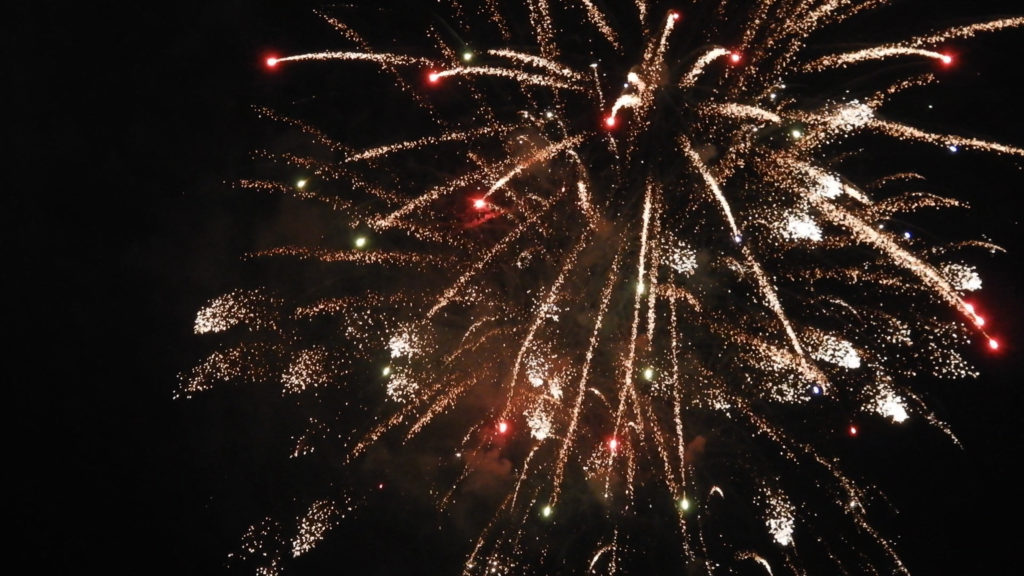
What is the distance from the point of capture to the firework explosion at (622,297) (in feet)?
17.2

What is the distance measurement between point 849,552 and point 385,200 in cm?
853

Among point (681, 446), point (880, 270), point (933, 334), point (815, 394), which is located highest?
point (880, 270)

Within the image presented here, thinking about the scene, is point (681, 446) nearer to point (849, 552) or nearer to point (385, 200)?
point (849, 552)

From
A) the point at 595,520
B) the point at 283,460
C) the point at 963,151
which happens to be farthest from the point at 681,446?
the point at 283,460

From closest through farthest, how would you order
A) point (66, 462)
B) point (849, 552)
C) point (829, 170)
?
1. point (829, 170)
2. point (849, 552)
3. point (66, 462)

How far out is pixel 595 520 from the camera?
741 centimetres

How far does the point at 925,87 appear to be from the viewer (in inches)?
223

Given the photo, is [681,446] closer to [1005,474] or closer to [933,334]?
[933,334]

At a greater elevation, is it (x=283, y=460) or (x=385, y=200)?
(x=385, y=200)

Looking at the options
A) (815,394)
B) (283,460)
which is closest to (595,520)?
(815,394)

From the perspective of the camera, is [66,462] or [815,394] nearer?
→ [815,394]

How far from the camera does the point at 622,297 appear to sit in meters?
6.07

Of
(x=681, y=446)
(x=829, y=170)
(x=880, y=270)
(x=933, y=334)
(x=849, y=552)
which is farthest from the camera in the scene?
(x=849, y=552)

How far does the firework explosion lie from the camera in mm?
5254
